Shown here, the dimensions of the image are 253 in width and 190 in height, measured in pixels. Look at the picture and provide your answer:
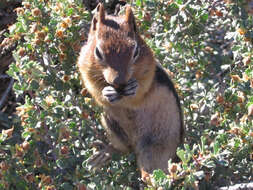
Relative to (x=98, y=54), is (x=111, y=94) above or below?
below

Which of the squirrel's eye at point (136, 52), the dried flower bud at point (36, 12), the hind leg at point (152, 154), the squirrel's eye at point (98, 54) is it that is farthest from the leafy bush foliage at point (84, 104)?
the squirrel's eye at point (136, 52)

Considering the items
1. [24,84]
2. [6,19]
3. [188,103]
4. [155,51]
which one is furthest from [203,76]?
[6,19]

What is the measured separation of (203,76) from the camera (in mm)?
4293

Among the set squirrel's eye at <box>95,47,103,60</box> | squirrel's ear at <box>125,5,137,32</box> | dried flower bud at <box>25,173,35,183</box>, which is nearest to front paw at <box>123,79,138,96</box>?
squirrel's eye at <box>95,47,103,60</box>

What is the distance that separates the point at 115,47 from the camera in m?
3.27

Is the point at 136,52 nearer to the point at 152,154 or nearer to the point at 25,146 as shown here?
the point at 152,154

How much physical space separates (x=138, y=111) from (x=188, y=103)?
469 millimetres

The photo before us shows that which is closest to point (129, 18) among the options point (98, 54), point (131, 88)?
point (98, 54)

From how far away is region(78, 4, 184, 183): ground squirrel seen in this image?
130 inches

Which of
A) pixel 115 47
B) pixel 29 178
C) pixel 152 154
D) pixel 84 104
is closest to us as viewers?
pixel 29 178

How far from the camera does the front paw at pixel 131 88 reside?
339cm

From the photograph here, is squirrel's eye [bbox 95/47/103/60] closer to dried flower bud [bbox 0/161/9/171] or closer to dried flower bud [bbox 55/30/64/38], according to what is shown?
dried flower bud [bbox 55/30/64/38]

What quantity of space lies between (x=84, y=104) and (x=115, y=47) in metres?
0.54

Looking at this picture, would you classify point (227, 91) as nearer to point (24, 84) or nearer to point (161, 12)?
point (161, 12)
